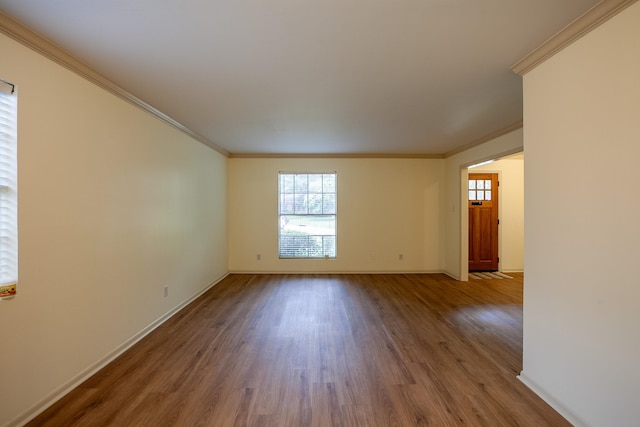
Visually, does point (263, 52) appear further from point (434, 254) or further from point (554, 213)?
point (434, 254)

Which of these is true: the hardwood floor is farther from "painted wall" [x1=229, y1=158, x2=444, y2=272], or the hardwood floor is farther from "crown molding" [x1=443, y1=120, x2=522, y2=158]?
"crown molding" [x1=443, y1=120, x2=522, y2=158]

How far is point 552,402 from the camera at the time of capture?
1813 millimetres

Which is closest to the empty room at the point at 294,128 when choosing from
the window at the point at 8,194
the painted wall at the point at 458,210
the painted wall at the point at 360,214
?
the window at the point at 8,194

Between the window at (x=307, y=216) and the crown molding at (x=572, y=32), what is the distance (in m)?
3.82

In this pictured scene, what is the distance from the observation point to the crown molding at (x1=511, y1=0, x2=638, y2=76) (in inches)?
55.5

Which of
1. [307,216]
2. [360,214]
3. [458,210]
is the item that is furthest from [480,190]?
[307,216]

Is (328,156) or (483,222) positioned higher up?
(328,156)

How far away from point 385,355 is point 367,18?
8.41ft

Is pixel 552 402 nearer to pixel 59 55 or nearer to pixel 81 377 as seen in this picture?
pixel 81 377

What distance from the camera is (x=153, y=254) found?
296 cm

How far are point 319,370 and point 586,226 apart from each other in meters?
2.07

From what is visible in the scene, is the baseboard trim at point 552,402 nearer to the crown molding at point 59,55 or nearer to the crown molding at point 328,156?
the crown molding at point 59,55

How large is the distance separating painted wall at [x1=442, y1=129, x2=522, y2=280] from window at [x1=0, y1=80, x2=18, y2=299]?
195 inches

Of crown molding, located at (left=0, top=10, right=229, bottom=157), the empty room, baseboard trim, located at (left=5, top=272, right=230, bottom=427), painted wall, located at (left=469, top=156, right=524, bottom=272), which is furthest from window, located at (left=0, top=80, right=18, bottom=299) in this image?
painted wall, located at (left=469, top=156, right=524, bottom=272)
